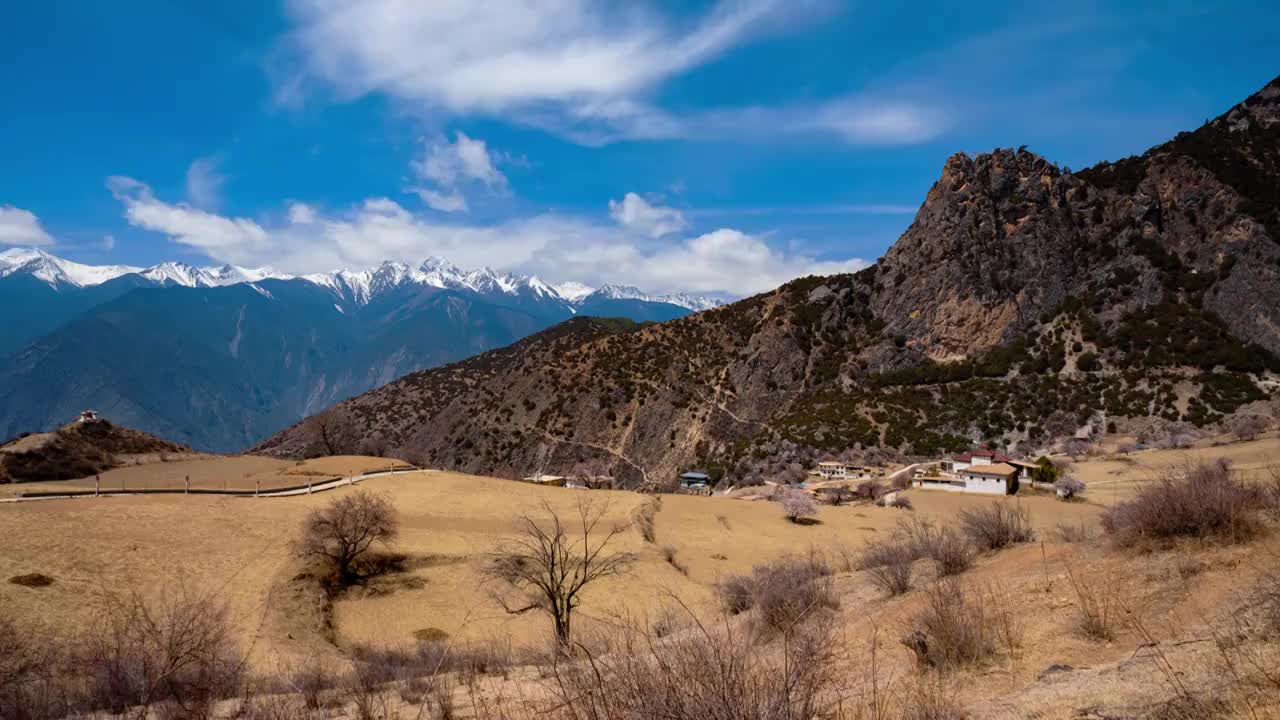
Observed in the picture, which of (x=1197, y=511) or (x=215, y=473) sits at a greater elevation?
(x=1197, y=511)

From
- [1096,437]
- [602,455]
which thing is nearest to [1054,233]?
[1096,437]

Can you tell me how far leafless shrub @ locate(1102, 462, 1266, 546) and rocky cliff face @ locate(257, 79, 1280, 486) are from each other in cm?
5267

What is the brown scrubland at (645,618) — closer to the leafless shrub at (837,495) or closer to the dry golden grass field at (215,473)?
the dry golden grass field at (215,473)

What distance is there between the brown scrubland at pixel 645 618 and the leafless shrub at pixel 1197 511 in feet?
0.10

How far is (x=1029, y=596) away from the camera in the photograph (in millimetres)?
7625

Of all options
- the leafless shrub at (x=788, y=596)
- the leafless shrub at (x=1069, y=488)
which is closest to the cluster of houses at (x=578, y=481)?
the leafless shrub at (x=1069, y=488)

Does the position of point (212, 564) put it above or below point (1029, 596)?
below

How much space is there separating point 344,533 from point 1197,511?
21467 mm

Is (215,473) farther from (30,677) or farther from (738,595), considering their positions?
(738,595)

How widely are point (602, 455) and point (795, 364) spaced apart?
27369 millimetres

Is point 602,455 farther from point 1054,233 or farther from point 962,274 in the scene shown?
point 1054,233

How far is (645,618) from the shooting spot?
907 centimetres

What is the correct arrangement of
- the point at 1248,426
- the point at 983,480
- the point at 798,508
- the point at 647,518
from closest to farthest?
1. the point at 647,518
2. the point at 798,508
3. the point at 983,480
4. the point at 1248,426

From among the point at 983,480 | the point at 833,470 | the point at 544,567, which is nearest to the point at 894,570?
the point at 544,567
